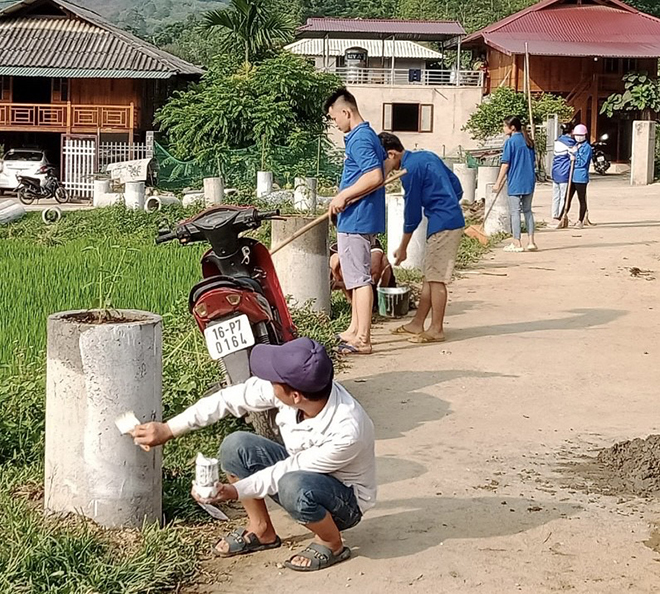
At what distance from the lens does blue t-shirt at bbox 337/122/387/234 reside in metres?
7.61

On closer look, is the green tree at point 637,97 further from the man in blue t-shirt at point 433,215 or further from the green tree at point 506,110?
the man in blue t-shirt at point 433,215

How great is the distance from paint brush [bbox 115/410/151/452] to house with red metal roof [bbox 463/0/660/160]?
37680 mm

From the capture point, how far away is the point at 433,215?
8531 mm

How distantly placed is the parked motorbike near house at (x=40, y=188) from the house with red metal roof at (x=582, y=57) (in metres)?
19.0

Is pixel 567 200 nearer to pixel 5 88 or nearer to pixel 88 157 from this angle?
pixel 88 157

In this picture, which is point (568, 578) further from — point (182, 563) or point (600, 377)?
point (600, 377)

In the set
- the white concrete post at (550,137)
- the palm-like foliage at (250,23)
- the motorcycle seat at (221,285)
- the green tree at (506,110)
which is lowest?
the motorcycle seat at (221,285)

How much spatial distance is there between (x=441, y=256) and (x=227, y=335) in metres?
3.28

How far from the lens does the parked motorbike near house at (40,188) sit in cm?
2756

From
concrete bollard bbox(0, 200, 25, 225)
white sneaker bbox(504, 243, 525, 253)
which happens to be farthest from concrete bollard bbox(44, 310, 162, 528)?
concrete bollard bbox(0, 200, 25, 225)

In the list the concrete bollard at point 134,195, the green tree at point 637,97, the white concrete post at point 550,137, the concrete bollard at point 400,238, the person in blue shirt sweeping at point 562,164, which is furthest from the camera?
the green tree at point 637,97

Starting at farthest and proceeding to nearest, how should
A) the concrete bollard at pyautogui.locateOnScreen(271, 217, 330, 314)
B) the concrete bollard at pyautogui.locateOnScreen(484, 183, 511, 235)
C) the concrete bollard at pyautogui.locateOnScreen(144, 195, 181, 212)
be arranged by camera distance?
the concrete bollard at pyautogui.locateOnScreen(144, 195, 181, 212)
the concrete bollard at pyautogui.locateOnScreen(484, 183, 511, 235)
the concrete bollard at pyautogui.locateOnScreen(271, 217, 330, 314)

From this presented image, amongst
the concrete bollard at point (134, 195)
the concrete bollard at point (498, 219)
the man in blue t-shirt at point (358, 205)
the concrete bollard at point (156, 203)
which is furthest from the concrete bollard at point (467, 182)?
the man in blue t-shirt at point (358, 205)

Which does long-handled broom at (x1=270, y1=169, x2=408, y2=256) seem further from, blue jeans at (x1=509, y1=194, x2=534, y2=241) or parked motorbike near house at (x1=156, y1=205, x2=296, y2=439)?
blue jeans at (x1=509, y1=194, x2=534, y2=241)
